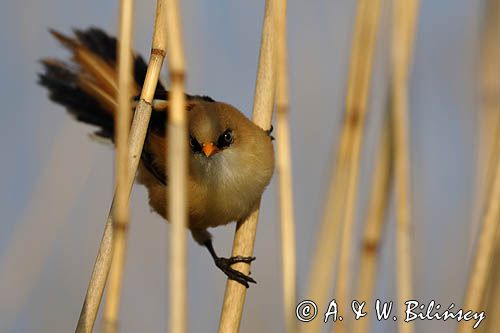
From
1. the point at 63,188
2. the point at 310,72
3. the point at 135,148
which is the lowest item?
the point at 135,148

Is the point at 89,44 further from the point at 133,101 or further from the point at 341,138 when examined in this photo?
A: the point at 341,138

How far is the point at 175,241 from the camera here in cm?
123

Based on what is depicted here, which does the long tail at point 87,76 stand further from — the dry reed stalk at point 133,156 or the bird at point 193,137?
the dry reed stalk at point 133,156

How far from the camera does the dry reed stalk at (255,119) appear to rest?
1.76 metres

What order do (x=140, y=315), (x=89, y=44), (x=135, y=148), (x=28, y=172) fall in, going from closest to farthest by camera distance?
(x=135, y=148)
(x=89, y=44)
(x=140, y=315)
(x=28, y=172)

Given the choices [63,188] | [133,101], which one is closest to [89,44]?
[133,101]

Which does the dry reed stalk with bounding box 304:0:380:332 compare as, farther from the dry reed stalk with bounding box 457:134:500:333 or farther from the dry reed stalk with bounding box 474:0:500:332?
the dry reed stalk with bounding box 474:0:500:332

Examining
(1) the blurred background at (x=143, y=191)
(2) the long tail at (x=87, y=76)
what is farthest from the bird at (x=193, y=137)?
(1) the blurred background at (x=143, y=191)

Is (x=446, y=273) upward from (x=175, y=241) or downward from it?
upward

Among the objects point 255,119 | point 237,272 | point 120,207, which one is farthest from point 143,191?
point 120,207

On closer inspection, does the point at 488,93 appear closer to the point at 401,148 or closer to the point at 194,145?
the point at 401,148

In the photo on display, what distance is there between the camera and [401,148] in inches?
59.8

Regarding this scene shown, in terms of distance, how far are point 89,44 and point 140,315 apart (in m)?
0.95

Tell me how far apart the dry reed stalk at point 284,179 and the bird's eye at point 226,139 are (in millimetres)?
831
